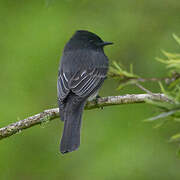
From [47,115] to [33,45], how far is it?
257 cm

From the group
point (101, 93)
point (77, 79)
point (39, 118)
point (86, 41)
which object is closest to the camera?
point (39, 118)

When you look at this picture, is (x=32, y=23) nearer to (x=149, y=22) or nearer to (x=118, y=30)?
(x=118, y=30)

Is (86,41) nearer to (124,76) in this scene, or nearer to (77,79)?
(77,79)

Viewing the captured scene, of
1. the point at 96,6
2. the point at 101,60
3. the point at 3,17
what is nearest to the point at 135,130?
the point at 101,60

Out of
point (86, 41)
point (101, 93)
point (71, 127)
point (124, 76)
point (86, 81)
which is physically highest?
point (86, 41)

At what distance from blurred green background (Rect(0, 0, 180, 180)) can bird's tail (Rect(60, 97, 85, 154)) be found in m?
1.09

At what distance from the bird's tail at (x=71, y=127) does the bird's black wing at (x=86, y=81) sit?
0.15 m

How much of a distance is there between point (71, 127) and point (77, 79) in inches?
31.1

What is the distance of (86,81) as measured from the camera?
16.2 ft

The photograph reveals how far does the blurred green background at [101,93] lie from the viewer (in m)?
5.48

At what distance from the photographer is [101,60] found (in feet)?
17.6

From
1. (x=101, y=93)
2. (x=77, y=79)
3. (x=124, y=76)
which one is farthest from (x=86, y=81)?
(x=124, y=76)

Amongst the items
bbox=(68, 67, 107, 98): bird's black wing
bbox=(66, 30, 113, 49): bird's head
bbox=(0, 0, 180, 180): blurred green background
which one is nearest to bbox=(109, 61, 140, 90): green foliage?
bbox=(68, 67, 107, 98): bird's black wing

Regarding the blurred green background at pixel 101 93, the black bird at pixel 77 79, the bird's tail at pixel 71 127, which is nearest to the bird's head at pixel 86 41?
the black bird at pixel 77 79
